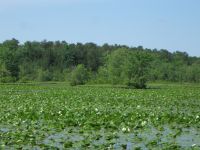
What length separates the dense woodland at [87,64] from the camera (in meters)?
69.1

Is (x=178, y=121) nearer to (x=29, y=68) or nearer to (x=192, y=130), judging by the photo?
(x=192, y=130)

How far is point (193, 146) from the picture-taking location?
11031mm

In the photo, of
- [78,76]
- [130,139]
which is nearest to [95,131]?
[130,139]

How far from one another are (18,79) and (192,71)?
137ft

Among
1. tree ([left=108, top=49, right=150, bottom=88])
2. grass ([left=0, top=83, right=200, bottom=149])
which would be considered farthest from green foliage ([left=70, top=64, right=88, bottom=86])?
grass ([left=0, top=83, right=200, bottom=149])

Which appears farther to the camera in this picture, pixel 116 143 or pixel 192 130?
pixel 192 130

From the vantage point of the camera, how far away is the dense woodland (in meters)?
69.1

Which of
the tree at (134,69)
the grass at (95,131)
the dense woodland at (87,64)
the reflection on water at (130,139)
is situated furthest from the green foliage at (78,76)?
the reflection on water at (130,139)

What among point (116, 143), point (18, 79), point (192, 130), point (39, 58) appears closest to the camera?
point (116, 143)

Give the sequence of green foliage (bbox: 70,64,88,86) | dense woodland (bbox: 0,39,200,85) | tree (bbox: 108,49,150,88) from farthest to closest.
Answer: green foliage (bbox: 70,64,88,86), dense woodland (bbox: 0,39,200,85), tree (bbox: 108,49,150,88)

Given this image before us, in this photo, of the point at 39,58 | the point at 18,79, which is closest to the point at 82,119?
the point at 18,79

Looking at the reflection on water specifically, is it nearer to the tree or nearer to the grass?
the grass

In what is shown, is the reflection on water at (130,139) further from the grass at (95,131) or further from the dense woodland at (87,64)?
the dense woodland at (87,64)

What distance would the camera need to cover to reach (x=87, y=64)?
5310 inches
